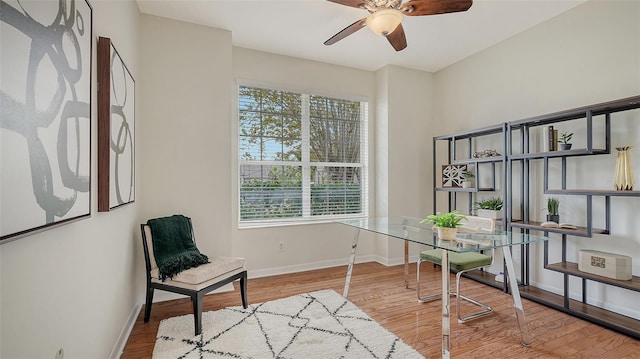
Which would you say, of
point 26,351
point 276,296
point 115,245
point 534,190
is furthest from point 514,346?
point 115,245

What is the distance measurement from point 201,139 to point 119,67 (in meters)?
1.19

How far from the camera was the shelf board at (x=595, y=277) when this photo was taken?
2241 mm

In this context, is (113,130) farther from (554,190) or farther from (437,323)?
(554,190)

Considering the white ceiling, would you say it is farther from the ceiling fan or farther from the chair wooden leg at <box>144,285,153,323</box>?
the chair wooden leg at <box>144,285,153,323</box>

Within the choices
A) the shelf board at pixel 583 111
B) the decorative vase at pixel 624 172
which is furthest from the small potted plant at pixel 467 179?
the decorative vase at pixel 624 172

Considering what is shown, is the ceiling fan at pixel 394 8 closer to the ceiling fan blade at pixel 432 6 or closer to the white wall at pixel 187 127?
the ceiling fan blade at pixel 432 6

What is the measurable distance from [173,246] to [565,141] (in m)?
3.70

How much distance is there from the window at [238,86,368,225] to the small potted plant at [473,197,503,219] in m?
1.53

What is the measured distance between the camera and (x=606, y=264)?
7.92 ft

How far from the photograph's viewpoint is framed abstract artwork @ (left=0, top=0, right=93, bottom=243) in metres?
0.85

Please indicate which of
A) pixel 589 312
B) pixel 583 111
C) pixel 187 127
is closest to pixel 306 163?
pixel 187 127

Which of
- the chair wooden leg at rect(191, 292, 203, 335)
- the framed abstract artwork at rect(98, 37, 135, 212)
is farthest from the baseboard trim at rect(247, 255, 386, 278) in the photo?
the framed abstract artwork at rect(98, 37, 135, 212)

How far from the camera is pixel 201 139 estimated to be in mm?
3137

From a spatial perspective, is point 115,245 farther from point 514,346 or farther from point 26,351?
point 514,346
